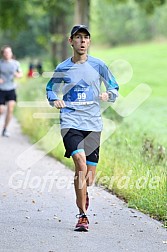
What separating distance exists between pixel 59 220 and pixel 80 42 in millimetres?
2013

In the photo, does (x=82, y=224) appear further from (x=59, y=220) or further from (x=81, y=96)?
(x=81, y=96)

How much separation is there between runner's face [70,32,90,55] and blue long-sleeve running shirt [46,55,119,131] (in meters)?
0.15

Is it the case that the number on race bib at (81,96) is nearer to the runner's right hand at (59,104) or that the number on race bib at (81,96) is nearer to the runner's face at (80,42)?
the runner's right hand at (59,104)

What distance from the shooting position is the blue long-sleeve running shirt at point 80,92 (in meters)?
7.73

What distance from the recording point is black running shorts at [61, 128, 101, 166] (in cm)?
766

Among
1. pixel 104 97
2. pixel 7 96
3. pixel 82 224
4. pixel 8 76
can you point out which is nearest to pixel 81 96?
pixel 104 97

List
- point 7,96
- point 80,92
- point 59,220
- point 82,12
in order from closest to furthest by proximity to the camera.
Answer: point 80,92 → point 59,220 → point 7,96 → point 82,12

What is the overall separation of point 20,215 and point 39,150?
20.4 ft

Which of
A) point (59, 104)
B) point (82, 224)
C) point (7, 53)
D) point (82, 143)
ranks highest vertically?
point (59, 104)

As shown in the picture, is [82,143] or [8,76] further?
[8,76]

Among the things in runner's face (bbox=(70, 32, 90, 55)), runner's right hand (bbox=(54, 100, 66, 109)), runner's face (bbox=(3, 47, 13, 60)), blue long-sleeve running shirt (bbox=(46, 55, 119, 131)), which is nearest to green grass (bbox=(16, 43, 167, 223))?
blue long-sleeve running shirt (bbox=(46, 55, 119, 131))

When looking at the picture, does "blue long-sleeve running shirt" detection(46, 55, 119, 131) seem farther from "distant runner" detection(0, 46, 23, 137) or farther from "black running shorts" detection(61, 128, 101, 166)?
"distant runner" detection(0, 46, 23, 137)

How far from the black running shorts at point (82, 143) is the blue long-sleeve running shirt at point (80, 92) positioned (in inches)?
2.3

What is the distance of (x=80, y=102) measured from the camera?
7734mm
